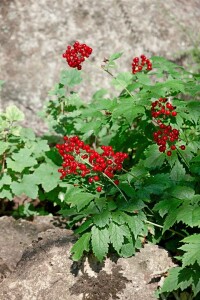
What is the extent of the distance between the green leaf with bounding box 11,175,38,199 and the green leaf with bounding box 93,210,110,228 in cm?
129

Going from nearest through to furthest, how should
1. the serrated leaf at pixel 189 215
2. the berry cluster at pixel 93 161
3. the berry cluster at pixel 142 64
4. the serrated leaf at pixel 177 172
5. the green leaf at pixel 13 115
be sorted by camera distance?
1. the serrated leaf at pixel 189 215
2. the berry cluster at pixel 93 161
3. the serrated leaf at pixel 177 172
4. the berry cluster at pixel 142 64
5. the green leaf at pixel 13 115

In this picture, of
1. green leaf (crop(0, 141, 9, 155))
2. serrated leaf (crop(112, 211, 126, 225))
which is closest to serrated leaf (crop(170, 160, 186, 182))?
serrated leaf (crop(112, 211, 126, 225))

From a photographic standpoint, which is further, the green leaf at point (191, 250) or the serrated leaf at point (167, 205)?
the serrated leaf at point (167, 205)

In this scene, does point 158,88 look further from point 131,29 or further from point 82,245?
point 131,29

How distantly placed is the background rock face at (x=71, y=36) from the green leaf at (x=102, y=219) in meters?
2.44

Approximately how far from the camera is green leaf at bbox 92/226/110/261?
2996mm

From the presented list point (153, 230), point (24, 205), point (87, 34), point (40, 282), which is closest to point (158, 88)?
point (153, 230)

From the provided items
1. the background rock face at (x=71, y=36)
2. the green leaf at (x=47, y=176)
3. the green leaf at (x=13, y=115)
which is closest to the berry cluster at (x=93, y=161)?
the green leaf at (x=47, y=176)

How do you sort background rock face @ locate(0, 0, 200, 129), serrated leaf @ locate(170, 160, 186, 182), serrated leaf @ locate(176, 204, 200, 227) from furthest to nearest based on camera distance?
background rock face @ locate(0, 0, 200, 129), serrated leaf @ locate(170, 160, 186, 182), serrated leaf @ locate(176, 204, 200, 227)

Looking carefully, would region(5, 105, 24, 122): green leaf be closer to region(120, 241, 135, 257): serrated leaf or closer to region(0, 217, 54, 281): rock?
region(0, 217, 54, 281): rock

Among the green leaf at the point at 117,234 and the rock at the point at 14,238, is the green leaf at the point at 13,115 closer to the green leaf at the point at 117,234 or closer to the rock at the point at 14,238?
the rock at the point at 14,238

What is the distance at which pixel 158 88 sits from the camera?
3.38 meters

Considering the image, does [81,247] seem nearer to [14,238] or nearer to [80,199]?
[80,199]

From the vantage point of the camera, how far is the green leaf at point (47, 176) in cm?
416
